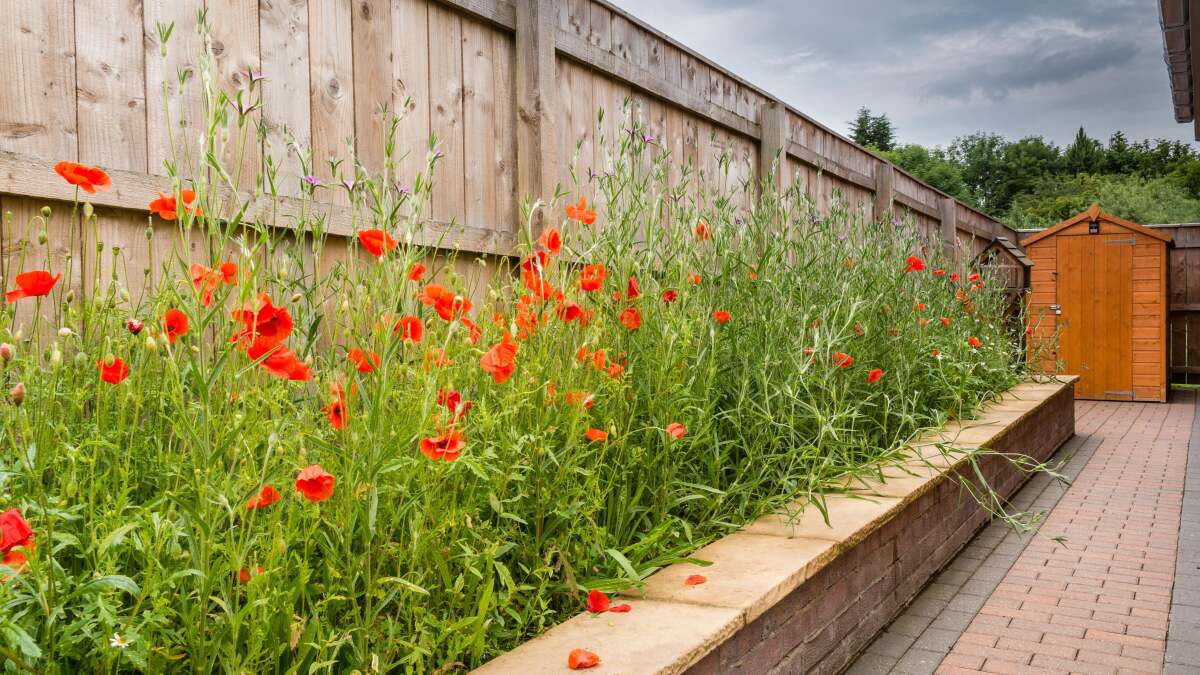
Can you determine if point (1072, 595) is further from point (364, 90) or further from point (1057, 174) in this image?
point (1057, 174)

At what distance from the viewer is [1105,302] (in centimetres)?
1023

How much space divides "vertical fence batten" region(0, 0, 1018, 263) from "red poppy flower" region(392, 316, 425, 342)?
50cm

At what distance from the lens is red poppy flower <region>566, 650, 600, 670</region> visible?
167 centimetres

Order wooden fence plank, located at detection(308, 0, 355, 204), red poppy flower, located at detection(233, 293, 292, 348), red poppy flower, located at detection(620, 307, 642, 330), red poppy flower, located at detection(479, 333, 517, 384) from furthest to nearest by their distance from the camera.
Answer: wooden fence plank, located at detection(308, 0, 355, 204), red poppy flower, located at detection(620, 307, 642, 330), red poppy flower, located at detection(479, 333, 517, 384), red poppy flower, located at detection(233, 293, 292, 348)

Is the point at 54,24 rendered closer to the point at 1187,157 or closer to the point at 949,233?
the point at 949,233

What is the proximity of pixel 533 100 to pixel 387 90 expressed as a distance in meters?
0.73

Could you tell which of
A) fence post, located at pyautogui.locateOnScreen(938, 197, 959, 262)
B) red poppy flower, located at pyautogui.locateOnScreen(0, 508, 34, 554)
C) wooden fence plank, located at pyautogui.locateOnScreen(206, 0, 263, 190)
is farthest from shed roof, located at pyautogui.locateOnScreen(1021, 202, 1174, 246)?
red poppy flower, located at pyautogui.locateOnScreen(0, 508, 34, 554)

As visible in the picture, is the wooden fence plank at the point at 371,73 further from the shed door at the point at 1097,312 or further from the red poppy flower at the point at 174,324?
the shed door at the point at 1097,312

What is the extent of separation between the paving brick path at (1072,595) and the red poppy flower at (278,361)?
1.98 metres

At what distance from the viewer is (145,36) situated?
2445 mm

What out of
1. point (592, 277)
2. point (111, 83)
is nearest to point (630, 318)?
point (592, 277)

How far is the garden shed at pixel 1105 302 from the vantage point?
9961 millimetres

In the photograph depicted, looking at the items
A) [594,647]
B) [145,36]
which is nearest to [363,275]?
[145,36]

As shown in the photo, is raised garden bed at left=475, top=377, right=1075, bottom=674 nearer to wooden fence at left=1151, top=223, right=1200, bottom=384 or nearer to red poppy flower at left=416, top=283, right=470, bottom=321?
red poppy flower at left=416, top=283, right=470, bottom=321
